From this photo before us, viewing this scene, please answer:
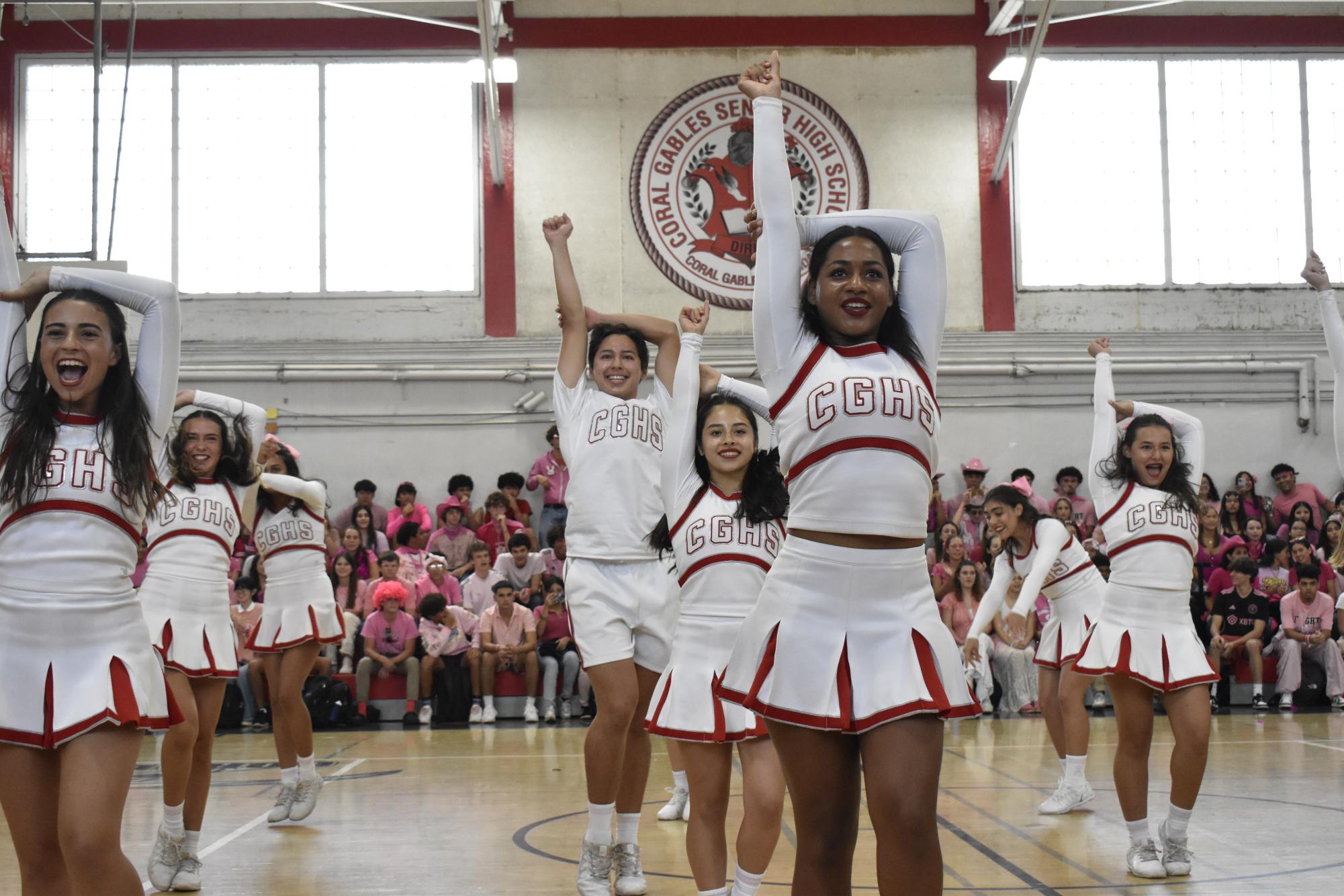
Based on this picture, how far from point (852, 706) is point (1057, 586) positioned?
189 inches

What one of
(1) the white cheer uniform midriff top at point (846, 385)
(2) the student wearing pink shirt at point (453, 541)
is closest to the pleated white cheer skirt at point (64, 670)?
(1) the white cheer uniform midriff top at point (846, 385)

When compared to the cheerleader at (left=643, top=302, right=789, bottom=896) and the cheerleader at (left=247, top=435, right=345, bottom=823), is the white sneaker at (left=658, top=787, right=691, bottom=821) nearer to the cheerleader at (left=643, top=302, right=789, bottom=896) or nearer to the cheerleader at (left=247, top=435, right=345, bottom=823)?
the cheerleader at (left=247, top=435, right=345, bottom=823)

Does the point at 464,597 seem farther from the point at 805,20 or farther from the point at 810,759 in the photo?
the point at 810,759

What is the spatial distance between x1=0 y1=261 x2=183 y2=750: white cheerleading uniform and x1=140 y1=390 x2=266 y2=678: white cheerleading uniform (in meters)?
2.08

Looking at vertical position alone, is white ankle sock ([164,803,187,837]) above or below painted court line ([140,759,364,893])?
above

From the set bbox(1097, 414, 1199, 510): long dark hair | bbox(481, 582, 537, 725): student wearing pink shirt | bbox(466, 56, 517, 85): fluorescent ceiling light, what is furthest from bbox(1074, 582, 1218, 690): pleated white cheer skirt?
bbox(466, 56, 517, 85): fluorescent ceiling light

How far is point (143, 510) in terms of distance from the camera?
11.2ft

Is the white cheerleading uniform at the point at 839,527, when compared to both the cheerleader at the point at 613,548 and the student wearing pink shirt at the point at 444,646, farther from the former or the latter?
the student wearing pink shirt at the point at 444,646

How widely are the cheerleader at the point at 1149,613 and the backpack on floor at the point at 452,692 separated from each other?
7.38 metres

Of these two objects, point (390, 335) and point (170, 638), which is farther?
point (390, 335)

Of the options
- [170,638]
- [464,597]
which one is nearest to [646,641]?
[170,638]

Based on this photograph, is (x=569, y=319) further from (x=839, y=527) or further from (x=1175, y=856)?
(x=1175, y=856)

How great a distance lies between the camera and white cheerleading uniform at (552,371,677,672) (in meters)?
5.02

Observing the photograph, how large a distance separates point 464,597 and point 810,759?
10.0 m
